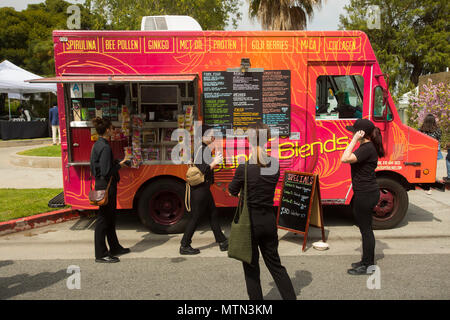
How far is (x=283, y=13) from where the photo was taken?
17.3 m

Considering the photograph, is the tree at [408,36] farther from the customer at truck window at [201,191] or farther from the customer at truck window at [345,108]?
the customer at truck window at [201,191]

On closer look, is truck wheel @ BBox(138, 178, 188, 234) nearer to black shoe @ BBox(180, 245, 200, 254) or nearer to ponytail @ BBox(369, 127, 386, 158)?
black shoe @ BBox(180, 245, 200, 254)

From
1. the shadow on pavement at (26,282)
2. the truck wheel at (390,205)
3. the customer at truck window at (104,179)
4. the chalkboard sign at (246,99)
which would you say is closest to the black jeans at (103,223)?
the customer at truck window at (104,179)

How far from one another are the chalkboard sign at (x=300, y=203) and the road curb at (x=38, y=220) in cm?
404

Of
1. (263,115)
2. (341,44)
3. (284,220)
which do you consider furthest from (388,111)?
(284,220)

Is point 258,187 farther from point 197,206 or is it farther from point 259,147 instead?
point 197,206

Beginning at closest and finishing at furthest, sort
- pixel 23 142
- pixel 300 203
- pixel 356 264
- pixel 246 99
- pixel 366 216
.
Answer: pixel 366 216
pixel 356 264
pixel 300 203
pixel 246 99
pixel 23 142

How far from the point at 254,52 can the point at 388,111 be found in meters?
2.46

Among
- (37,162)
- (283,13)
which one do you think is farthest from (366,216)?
(283,13)

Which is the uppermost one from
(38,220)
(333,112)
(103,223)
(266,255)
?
(333,112)

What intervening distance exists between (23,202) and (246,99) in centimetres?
510

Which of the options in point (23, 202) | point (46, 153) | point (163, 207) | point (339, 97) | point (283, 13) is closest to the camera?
point (339, 97)

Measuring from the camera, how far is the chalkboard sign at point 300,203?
5.71 metres

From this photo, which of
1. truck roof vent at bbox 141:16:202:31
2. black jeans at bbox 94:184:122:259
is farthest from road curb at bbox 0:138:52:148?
black jeans at bbox 94:184:122:259
